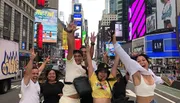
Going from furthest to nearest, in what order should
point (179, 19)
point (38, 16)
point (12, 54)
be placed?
point (38, 16)
point (179, 19)
point (12, 54)

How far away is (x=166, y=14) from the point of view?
71062 millimetres

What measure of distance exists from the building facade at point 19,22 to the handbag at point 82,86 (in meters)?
42.5

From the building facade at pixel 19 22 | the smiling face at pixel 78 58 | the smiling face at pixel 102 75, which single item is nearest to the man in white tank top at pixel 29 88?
the smiling face at pixel 78 58

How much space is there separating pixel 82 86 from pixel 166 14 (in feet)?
232

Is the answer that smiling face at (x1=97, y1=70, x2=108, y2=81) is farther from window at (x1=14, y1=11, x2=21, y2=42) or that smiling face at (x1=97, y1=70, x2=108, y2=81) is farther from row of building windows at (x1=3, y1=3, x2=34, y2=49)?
window at (x1=14, y1=11, x2=21, y2=42)

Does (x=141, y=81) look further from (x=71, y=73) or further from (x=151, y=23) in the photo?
(x=151, y=23)

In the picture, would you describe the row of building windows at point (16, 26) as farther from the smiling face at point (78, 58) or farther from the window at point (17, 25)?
the smiling face at point (78, 58)

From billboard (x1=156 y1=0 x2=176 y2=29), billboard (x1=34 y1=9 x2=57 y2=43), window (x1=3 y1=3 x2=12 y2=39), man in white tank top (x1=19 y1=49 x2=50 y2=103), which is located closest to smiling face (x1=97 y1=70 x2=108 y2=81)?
man in white tank top (x1=19 y1=49 x2=50 y2=103)

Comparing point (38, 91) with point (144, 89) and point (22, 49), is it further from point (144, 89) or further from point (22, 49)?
point (22, 49)

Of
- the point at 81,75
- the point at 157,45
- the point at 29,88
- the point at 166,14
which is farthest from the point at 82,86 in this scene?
the point at 166,14

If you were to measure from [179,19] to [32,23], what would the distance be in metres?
37.9

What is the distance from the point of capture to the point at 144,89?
371cm

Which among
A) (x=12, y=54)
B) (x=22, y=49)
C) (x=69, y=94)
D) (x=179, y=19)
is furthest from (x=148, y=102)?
(x=22, y=49)

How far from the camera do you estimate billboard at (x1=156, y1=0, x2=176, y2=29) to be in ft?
223
